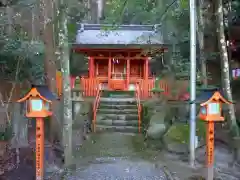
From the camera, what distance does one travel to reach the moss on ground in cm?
988

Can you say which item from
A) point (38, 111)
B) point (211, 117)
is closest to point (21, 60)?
point (38, 111)

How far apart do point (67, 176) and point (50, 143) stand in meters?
1.86

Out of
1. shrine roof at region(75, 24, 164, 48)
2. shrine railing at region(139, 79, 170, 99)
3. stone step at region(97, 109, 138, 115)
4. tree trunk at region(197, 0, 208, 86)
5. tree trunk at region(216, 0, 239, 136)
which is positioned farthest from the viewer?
shrine roof at region(75, 24, 164, 48)

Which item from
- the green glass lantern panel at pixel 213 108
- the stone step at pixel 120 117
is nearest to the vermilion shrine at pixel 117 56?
the stone step at pixel 120 117

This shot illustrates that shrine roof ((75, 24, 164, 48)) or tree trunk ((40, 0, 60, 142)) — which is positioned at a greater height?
shrine roof ((75, 24, 164, 48))

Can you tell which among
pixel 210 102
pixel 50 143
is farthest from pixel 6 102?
pixel 210 102

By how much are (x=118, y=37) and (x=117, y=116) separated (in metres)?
7.35

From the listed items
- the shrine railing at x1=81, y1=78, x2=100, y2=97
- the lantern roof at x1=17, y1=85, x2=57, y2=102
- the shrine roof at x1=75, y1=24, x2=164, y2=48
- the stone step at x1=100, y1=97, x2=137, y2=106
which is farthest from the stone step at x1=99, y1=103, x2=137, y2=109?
the lantern roof at x1=17, y1=85, x2=57, y2=102

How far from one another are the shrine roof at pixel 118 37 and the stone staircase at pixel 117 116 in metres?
3.42

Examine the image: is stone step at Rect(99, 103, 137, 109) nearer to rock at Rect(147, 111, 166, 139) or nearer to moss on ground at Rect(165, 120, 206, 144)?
rock at Rect(147, 111, 166, 139)

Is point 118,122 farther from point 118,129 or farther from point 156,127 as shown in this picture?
point 156,127

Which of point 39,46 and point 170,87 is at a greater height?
point 39,46

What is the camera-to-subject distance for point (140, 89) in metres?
17.2

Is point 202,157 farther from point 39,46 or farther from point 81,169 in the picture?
point 39,46
